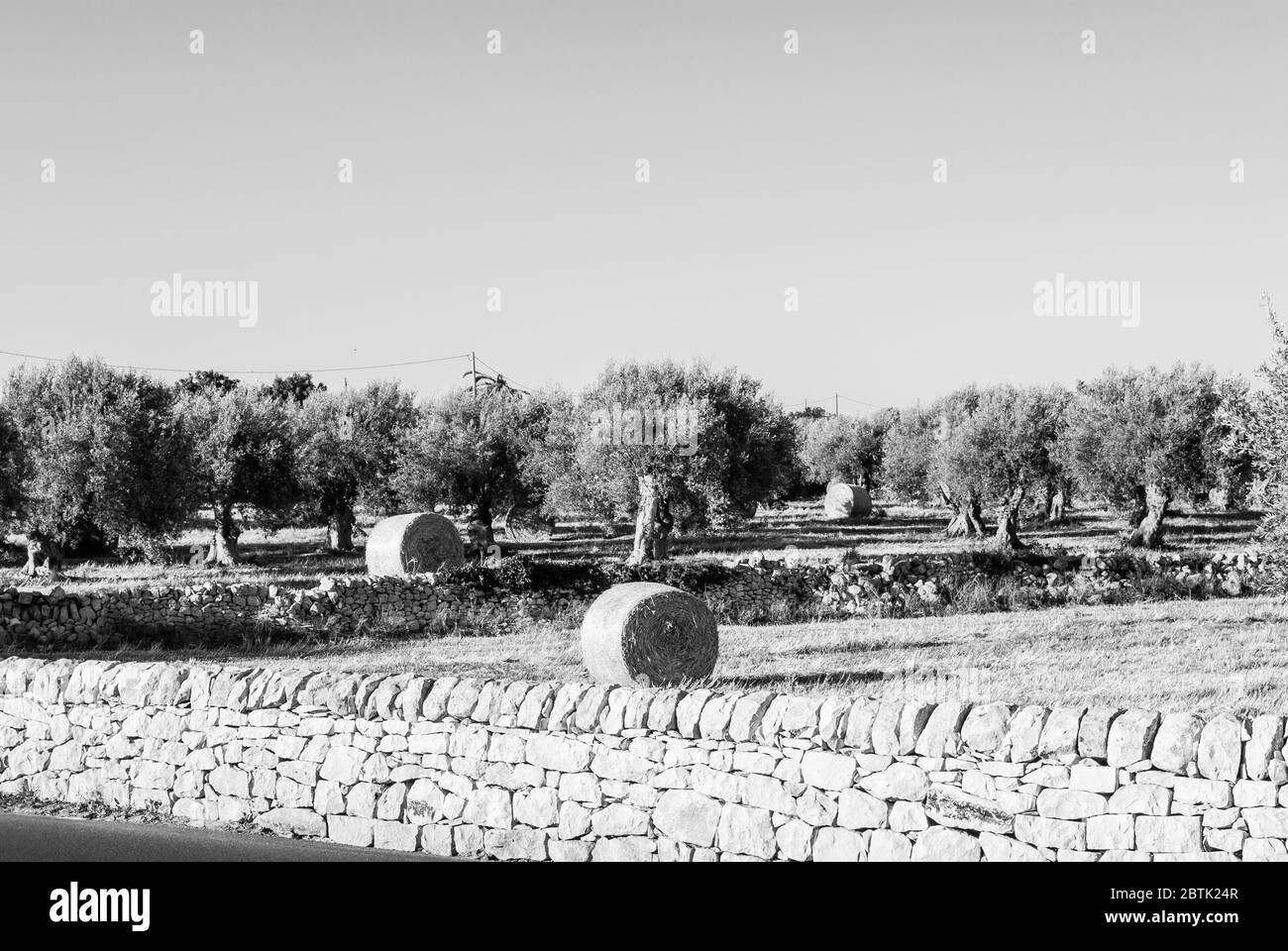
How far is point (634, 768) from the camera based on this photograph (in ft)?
28.9

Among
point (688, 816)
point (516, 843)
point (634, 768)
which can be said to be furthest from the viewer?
point (516, 843)

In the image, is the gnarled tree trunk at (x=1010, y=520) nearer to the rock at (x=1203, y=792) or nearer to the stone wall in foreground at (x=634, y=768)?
the stone wall in foreground at (x=634, y=768)

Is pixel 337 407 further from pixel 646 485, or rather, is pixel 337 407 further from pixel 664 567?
pixel 664 567

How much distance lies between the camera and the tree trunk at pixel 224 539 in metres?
40.6

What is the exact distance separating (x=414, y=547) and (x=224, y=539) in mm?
14067

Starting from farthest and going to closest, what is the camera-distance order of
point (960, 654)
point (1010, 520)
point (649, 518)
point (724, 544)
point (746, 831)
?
1. point (724, 544)
2. point (1010, 520)
3. point (649, 518)
4. point (960, 654)
5. point (746, 831)


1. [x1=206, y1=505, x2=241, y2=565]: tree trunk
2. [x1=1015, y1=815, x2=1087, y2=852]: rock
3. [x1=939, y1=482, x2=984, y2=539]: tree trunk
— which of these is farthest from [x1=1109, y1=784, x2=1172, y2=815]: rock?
[x1=939, y1=482, x2=984, y2=539]: tree trunk

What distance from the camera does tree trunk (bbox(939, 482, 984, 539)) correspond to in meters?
48.8

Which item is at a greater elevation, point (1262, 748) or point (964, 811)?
point (1262, 748)

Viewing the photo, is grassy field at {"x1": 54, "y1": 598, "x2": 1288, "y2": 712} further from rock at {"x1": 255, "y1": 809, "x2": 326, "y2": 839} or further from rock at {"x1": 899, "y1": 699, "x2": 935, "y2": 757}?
rock at {"x1": 255, "y1": 809, "x2": 326, "y2": 839}

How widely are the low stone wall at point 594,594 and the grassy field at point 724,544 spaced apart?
2.83m

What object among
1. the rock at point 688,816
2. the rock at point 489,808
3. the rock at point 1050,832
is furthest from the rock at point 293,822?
the rock at point 1050,832

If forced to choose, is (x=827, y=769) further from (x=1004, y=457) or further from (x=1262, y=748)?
(x=1004, y=457)

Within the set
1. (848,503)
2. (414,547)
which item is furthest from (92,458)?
(848,503)
